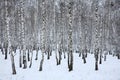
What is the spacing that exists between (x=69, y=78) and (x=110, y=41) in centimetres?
3459

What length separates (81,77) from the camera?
54.8ft

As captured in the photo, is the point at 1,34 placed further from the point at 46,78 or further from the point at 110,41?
the point at 46,78

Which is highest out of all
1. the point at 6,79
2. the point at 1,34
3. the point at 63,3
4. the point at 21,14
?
the point at 63,3

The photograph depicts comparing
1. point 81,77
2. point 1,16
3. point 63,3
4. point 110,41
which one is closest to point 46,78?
point 81,77

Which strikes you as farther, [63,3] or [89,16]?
[89,16]

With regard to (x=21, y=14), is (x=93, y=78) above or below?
below

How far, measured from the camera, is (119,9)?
1855 cm

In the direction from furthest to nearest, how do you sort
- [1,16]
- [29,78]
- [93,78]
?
1. [1,16]
2. [29,78]
3. [93,78]

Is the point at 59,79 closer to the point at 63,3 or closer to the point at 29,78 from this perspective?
the point at 29,78

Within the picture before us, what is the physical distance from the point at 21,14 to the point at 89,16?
105 feet

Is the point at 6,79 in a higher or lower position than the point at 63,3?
lower

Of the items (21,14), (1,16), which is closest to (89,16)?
(1,16)

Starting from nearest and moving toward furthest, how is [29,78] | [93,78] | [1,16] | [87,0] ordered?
[93,78], [29,78], [1,16], [87,0]

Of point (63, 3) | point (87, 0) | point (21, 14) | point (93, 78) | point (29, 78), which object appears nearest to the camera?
point (93, 78)
